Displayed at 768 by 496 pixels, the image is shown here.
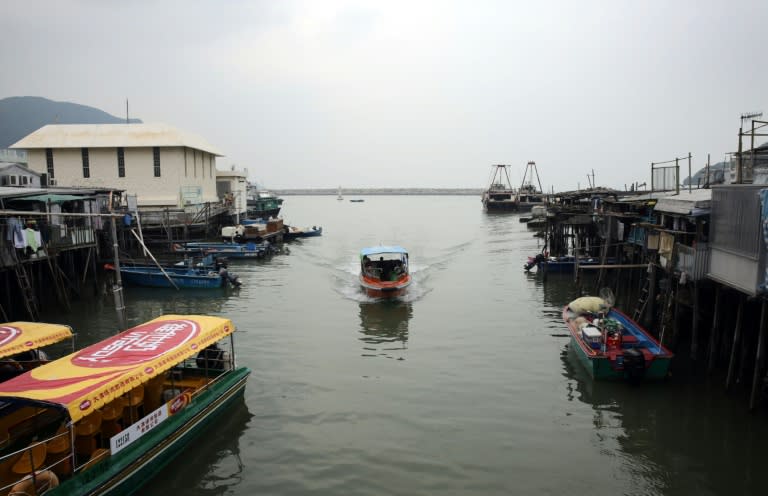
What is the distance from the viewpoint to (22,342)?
11016 mm

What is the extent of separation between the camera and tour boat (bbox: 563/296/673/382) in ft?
43.3

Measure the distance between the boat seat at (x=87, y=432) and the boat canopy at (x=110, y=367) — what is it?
0.76 m

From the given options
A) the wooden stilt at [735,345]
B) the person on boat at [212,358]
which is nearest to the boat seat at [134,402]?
the person on boat at [212,358]

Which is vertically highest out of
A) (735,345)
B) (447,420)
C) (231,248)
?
(231,248)

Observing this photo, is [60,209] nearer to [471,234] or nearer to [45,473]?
[45,473]

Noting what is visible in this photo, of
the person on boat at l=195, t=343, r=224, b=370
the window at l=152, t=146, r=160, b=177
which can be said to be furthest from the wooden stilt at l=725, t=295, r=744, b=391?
the window at l=152, t=146, r=160, b=177

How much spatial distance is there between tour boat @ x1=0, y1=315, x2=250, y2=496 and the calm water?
79 cm

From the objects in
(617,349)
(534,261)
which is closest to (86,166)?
(534,261)

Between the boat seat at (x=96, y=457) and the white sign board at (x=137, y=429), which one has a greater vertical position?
the white sign board at (x=137, y=429)

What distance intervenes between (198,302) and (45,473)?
1755 centimetres

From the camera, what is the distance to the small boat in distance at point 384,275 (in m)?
23.8

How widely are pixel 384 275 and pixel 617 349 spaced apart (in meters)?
13.3

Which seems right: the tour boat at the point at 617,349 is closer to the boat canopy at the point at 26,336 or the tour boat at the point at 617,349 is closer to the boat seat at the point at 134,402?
the boat seat at the point at 134,402

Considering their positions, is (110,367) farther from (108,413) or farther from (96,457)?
(96,457)
